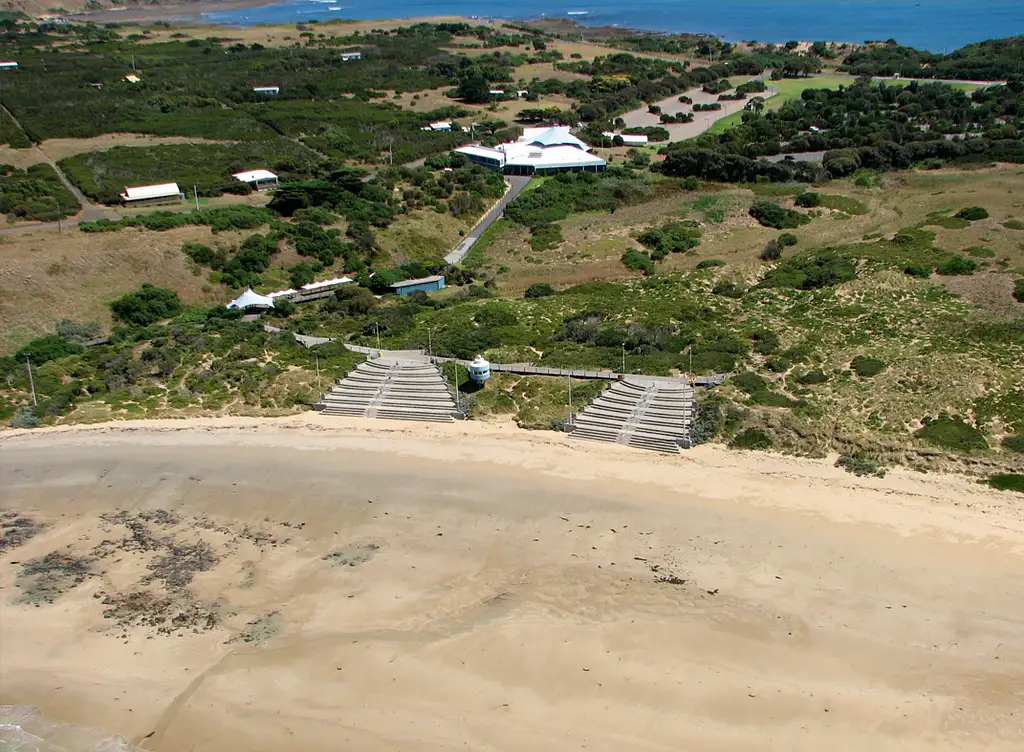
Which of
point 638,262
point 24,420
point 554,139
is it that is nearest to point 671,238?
point 638,262

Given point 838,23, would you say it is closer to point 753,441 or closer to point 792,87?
point 792,87

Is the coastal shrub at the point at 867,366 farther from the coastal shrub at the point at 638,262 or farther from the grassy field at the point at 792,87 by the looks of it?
the grassy field at the point at 792,87

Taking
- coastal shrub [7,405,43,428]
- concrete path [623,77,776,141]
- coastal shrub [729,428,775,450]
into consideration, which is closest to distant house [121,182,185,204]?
coastal shrub [7,405,43,428]

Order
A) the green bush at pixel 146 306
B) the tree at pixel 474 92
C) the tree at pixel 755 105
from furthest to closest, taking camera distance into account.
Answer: the tree at pixel 474 92, the tree at pixel 755 105, the green bush at pixel 146 306

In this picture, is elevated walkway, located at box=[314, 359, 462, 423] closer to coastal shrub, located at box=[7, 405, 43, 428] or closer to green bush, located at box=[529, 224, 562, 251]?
coastal shrub, located at box=[7, 405, 43, 428]

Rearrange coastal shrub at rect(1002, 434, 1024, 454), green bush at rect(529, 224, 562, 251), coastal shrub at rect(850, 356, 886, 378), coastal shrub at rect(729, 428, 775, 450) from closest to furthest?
coastal shrub at rect(1002, 434, 1024, 454), coastal shrub at rect(729, 428, 775, 450), coastal shrub at rect(850, 356, 886, 378), green bush at rect(529, 224, 562, 251)

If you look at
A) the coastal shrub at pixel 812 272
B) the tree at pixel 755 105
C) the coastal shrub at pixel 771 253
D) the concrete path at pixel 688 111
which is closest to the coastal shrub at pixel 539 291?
the coastal shrub at pixel 812 272
